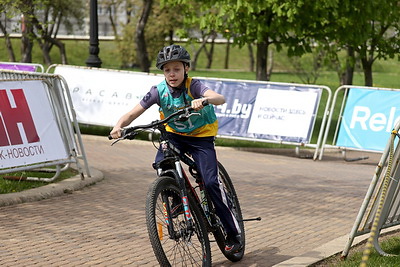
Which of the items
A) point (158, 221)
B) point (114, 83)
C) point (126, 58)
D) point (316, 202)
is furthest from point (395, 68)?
point (158, 221)

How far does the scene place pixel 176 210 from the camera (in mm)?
5945

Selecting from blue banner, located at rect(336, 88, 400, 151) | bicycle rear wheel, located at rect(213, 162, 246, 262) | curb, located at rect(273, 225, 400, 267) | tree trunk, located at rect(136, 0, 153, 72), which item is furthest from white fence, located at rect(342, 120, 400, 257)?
tree trunk, located at rect(136, 0, 153, 72)

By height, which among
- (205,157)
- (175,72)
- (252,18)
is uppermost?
(175,72)

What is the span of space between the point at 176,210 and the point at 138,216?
122 inches

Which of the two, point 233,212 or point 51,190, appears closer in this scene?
point 233,212

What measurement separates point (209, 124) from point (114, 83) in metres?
12.1

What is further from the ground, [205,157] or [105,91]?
[205,157]

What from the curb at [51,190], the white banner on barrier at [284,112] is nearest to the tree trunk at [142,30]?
the white banner on barrier at [284,112]

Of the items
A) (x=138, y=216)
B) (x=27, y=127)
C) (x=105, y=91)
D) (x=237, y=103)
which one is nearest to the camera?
(x=138, y=216)

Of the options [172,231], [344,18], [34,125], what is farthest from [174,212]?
[344,18]

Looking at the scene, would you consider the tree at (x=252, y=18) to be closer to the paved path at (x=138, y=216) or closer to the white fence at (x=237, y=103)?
the white fence at (x=237, y=103)

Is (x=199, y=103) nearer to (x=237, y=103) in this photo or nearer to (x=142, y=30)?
(x=237, y=103)

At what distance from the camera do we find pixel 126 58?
60.1 meters

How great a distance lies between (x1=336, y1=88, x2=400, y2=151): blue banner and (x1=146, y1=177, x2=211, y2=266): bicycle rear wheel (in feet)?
35.0
